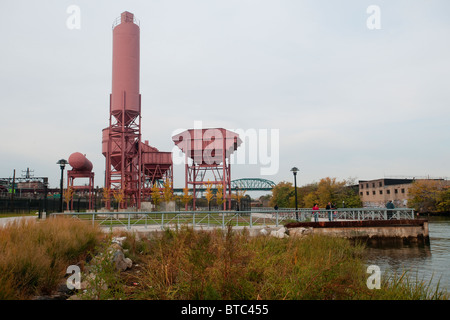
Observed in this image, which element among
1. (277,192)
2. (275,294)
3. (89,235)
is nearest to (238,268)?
(275,294)

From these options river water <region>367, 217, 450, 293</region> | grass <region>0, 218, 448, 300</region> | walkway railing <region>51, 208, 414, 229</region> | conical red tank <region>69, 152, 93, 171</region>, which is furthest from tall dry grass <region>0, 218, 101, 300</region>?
conical red tank <region>69, 152, 93, 171</region>

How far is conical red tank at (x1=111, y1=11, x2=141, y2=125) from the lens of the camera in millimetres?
41219

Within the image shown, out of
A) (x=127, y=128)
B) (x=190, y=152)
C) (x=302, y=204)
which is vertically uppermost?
(x=127, y=128)

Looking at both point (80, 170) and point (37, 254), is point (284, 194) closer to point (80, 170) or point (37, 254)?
point (80, 170)

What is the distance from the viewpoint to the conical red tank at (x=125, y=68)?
41219 mm

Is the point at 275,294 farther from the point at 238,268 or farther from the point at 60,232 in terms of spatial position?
the point at 60,232

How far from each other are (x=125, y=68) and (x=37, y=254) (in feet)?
126

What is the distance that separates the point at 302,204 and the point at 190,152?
4022 centimetres

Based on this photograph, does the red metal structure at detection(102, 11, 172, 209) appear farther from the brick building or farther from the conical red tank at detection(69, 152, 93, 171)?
the brick building

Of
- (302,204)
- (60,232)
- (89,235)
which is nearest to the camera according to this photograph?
(60,232)

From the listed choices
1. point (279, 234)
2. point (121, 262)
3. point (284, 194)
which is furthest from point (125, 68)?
point (284, 194)

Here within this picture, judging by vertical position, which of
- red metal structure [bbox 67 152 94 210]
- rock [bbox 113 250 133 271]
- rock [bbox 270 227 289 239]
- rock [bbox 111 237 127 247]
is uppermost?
red metal structure [bbox 67 152 94 210]

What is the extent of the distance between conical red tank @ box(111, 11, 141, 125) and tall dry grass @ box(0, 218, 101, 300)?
33.0m
